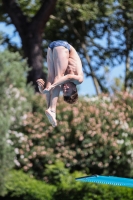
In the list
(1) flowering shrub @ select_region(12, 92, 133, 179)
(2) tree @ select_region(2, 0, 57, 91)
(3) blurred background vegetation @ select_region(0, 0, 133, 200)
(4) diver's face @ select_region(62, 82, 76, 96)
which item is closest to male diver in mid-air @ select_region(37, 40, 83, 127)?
(4) diver's face @ select_region(62, 82, 76, 96)

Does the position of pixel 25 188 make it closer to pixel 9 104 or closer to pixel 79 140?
pixel 9 104

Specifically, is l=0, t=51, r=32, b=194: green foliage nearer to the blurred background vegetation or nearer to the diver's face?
the blurred background vegetation

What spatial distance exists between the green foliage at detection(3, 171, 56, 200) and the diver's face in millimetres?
9292

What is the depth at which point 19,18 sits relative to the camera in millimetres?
18656

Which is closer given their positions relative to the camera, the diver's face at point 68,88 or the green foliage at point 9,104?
the diver's face at point 68,88

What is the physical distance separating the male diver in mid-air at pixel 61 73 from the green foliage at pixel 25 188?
30.4 ft

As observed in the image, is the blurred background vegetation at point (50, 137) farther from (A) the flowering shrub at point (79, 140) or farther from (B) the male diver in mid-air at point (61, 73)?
(B) the male diver in mid-air at point (61, 73)

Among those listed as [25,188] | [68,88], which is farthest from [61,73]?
[25,188]

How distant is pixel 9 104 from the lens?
15.3 m

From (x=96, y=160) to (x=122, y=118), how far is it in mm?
1322

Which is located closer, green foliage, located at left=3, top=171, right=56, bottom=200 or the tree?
green foliage, located at left=3, top=171, right=56, bottom=200

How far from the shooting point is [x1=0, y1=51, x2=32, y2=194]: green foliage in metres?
14.7

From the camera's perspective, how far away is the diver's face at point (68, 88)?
4.69m

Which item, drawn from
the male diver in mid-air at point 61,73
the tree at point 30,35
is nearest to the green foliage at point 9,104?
the tree at point 30,35
